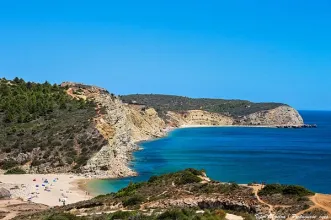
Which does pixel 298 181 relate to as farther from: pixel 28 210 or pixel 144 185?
pixel 28 210

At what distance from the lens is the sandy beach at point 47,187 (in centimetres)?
5066

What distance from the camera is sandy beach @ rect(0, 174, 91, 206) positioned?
50656 mm

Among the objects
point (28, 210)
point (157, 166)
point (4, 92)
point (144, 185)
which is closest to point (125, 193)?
point (144, 185)

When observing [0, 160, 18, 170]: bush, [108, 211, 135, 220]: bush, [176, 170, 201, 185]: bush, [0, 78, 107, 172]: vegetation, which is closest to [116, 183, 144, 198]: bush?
[176, 170, 201, 185]: bush

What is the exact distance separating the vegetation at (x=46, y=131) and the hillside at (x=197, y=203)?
3535 centimetres

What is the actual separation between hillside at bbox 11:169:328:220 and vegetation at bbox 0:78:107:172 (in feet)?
116

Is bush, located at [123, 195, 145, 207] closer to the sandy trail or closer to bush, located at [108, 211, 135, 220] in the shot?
bush, located at [108, 211, 135, 220]

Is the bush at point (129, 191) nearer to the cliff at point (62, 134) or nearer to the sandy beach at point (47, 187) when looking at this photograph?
the sandy beach at point (47, 187)

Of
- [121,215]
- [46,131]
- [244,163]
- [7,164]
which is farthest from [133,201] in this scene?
[244,163]

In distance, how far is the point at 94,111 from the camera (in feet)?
269

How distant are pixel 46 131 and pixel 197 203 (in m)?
50.1

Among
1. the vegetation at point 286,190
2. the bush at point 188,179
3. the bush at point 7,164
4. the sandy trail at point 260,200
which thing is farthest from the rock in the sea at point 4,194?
the vegetation at point 286,190

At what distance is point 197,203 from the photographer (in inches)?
1137

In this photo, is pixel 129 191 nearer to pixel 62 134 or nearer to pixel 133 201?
pixel 133 201
